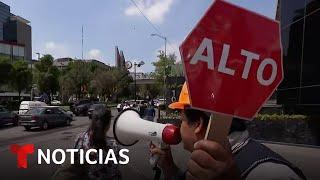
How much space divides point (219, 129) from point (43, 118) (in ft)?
104

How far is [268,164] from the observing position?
2133mm

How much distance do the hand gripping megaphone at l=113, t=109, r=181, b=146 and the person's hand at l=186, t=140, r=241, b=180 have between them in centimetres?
114

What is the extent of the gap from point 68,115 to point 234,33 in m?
35.8

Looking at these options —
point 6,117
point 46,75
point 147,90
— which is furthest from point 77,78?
point 6,117

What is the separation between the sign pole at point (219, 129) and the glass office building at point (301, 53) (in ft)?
64.1

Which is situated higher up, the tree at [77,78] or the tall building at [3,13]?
the tall building at [3,13]

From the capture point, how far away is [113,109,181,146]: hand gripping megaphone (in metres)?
2.88

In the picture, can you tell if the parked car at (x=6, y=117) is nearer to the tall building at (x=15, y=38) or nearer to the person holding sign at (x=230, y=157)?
the person holding sign at (x=230, y=157)

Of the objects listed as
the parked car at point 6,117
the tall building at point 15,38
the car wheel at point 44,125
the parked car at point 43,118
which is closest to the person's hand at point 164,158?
the parked car at point 43,118

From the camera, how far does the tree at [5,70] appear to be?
6370cm

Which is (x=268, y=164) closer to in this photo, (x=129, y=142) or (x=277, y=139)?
(x=129, y=142)

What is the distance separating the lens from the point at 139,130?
3.25 meters

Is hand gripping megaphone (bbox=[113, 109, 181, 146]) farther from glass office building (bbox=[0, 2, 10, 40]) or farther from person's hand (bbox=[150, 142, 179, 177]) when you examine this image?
glass office building (bbox=[0, 2, 10, 40])

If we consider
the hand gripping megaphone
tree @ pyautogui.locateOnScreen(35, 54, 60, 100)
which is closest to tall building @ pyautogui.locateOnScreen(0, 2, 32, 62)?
tree @ pyautogui.locateOnScreen(35, 54, 60, 100)
